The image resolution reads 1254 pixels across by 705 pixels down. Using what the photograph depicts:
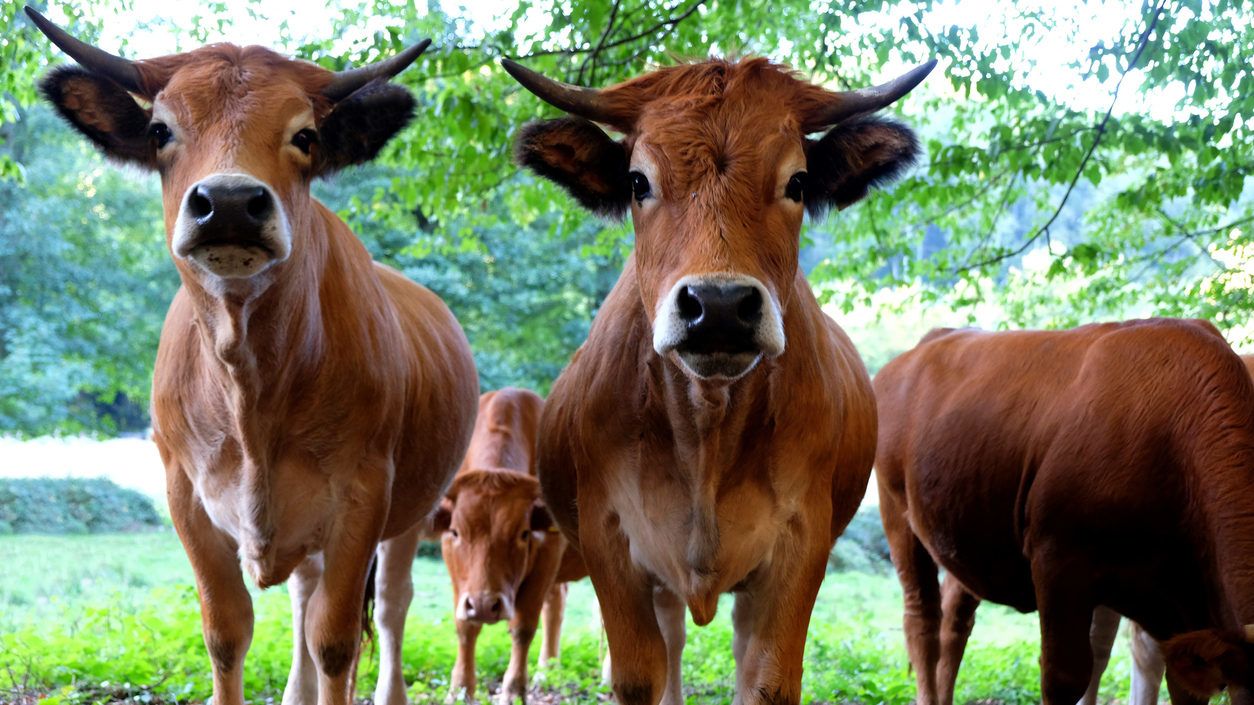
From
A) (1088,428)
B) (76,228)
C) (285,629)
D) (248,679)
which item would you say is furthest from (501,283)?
(1088,428)

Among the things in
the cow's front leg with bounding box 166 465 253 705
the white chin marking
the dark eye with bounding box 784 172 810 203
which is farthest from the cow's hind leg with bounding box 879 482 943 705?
the white chin marking

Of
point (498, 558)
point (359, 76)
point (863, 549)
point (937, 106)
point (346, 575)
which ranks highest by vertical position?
point (937, 106)

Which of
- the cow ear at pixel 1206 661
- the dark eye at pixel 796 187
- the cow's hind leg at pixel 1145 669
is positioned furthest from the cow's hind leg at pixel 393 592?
the cow's hind leg at pixel 1145 669

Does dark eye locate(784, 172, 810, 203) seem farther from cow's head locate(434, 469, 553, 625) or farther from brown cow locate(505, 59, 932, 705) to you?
cow's head locate(434, 469, 553, 625)

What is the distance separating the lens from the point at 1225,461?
545cm

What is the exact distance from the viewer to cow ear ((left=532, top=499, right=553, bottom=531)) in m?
8.61

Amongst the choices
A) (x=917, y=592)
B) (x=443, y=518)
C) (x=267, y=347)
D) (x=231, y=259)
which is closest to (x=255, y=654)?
(x=443, y=518)

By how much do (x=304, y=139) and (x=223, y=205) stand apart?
703 mm

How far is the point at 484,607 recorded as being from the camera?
834 centimetres

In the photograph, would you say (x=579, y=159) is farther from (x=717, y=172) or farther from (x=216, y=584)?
(x=216, y=584)

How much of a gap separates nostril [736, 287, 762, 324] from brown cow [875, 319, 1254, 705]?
6.73 ft

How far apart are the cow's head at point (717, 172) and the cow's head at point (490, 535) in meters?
4.20

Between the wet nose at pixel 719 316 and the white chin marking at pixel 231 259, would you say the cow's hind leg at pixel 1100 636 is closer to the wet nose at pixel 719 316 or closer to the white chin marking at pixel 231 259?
the wet nose at pixel 719 316

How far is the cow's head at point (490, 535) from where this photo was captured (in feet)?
27.7
